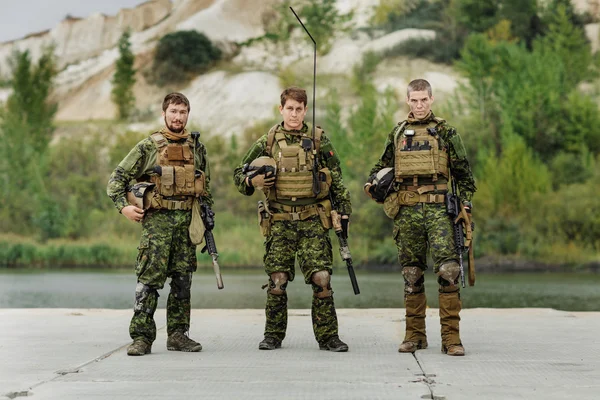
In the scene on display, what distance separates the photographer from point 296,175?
7.69m

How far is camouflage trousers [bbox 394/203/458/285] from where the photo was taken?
24.5ft

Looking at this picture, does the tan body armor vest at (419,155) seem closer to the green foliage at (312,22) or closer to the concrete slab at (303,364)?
the concrete slab at (303,364)

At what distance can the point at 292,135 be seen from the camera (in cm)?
782

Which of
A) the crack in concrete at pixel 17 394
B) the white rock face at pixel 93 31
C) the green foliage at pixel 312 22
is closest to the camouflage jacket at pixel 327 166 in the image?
the crack in concrete at pixel 17 394

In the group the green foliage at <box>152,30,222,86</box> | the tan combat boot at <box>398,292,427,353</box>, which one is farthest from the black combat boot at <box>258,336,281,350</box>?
the green foliage at <box>152,30,222,86</box>

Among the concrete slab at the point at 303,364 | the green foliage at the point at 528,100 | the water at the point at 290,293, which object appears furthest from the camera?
the green foliage at the point at 528,100

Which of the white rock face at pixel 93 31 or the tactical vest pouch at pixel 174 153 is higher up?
the white rock face at pixel 93 31

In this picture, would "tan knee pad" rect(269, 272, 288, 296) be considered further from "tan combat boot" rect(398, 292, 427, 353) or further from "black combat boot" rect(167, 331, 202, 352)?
"tan combat boot" rect(398, 292, 427, 353)

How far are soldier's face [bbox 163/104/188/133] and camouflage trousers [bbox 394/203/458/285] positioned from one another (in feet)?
6.07

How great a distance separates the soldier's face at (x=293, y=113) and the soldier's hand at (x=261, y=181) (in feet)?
1.52

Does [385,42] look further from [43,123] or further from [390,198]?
[390,198]

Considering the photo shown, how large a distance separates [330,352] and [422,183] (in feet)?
4.86

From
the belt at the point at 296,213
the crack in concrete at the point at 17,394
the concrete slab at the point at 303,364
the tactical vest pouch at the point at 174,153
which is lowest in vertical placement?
A: the concrete slab at the point at 303,364

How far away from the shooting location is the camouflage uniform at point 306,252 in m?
7.64
